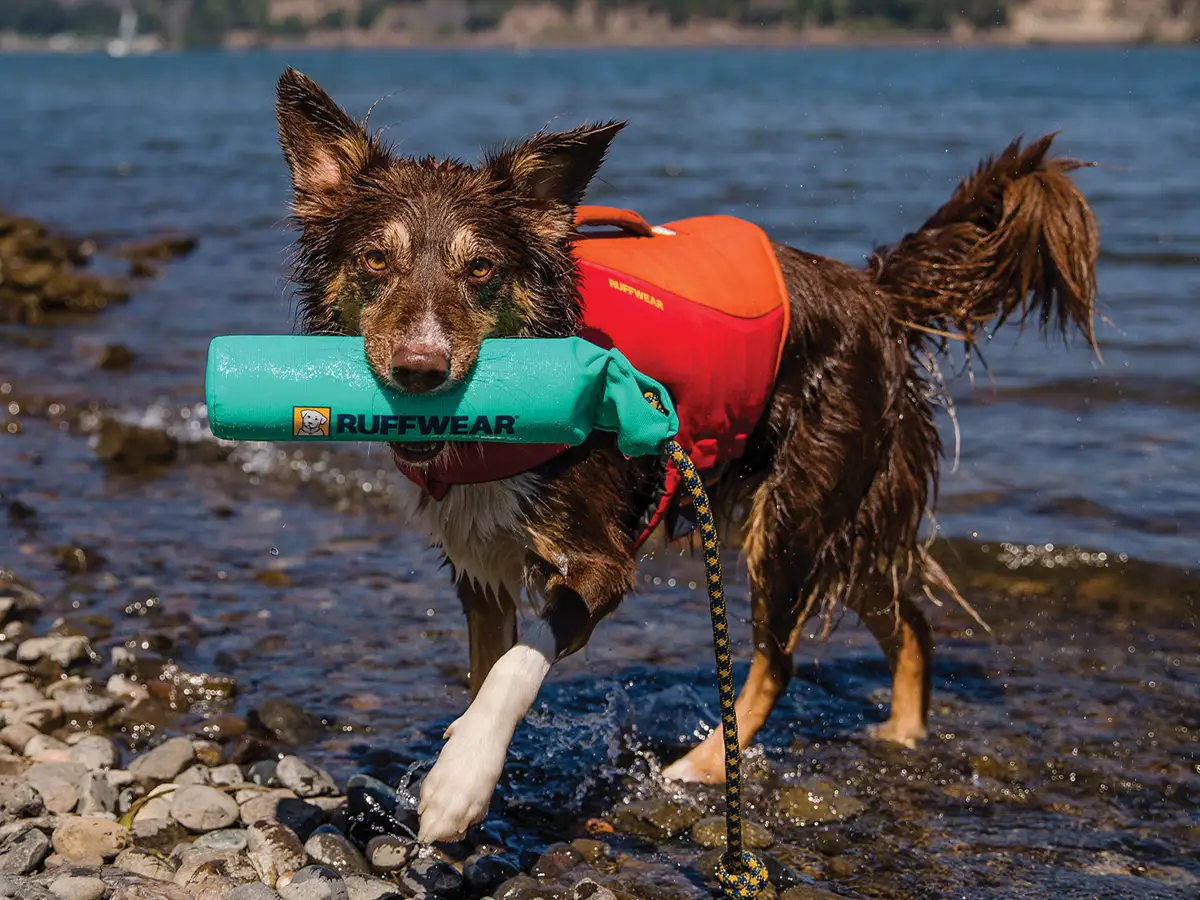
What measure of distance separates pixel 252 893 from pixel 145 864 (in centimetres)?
58

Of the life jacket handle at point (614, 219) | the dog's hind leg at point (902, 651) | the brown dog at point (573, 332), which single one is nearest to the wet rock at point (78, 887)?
the brown dog at point (573, 332)

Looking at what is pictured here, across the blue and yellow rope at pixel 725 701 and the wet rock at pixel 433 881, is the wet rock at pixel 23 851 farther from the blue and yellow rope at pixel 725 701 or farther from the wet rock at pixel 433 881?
the blue and yellow rope at pixel 725 701

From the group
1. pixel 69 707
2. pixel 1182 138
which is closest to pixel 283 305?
pixel 69 707

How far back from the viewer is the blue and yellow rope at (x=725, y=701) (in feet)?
13.5

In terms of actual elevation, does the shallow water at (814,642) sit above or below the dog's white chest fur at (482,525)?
below

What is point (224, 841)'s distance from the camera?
462 centimetres

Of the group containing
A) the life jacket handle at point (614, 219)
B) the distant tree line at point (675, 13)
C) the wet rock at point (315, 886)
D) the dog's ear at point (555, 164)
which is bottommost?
the wet rock at point (315, 886)

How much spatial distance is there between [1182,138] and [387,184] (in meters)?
25.3

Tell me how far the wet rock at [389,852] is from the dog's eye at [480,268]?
6.45 ft

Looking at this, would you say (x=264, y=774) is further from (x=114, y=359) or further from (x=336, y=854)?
(x=114, y=359)

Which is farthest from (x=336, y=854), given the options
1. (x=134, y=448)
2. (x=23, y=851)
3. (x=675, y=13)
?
(x=675, y=13)

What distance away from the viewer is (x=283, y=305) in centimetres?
1355

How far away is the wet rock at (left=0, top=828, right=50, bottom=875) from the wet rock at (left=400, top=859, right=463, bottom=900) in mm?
1167

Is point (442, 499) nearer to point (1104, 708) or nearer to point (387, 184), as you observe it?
point (387, 184)
